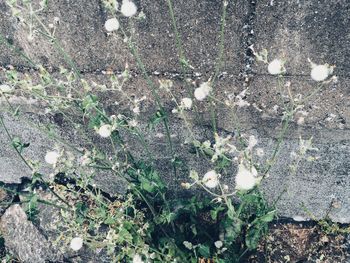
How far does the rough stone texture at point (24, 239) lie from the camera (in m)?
2.40

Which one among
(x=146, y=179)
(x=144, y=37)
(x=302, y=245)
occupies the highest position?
(x=144, y=37)

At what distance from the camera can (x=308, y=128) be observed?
5.52ft

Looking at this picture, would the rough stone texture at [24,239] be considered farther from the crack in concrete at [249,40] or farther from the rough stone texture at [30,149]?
the crack in concrete at [249,40]

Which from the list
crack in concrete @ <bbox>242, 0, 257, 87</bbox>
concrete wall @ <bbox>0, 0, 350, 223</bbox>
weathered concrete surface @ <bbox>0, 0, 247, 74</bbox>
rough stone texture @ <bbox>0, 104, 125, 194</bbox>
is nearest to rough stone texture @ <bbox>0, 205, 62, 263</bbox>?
rough stone texture @ <bbox>0, 104, 125, 194</bbox>

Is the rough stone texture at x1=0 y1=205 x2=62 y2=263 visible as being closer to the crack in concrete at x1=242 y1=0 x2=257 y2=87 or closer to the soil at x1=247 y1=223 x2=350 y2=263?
the soil at x1=247 y1=223 x2=350 y2=263

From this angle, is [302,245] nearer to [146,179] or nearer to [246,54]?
[146,179]

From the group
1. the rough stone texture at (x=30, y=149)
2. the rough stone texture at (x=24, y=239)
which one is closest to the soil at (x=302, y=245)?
the rough stone texture at (x=30, y=149)

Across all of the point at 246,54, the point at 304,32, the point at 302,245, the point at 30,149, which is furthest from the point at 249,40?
the point at 30,149

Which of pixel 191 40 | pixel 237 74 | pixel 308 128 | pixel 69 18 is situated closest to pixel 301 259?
pixel 308 128

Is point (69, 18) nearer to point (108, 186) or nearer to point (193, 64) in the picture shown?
point (193, 64)

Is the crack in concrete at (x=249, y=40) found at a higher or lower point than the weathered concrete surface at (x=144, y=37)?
higher

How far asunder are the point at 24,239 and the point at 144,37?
1.62 meters

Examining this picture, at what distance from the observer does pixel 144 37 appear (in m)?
1.53

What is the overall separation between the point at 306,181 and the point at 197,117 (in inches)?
25.3
